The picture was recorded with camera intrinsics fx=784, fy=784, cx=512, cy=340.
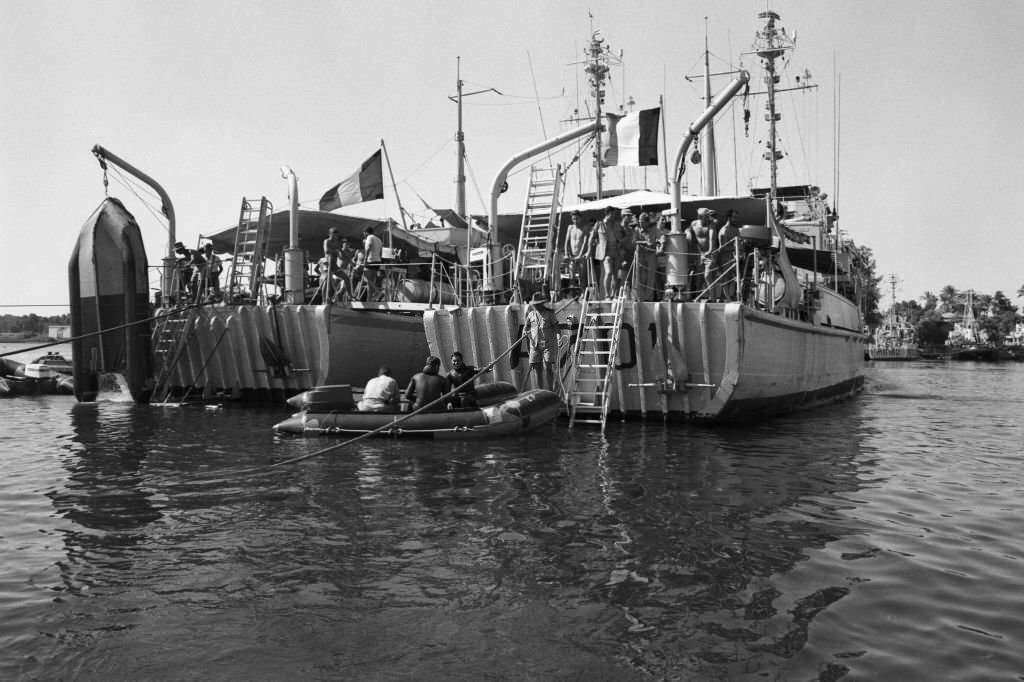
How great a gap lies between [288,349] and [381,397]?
666cm

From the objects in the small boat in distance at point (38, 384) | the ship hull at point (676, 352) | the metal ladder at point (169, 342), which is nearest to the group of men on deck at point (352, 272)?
the ship hull at point (676, 352)

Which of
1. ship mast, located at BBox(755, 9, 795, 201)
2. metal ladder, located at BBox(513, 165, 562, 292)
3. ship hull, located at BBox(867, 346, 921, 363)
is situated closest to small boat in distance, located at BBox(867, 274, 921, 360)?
ship hull, located at BBox(867, 346, 921, 363)

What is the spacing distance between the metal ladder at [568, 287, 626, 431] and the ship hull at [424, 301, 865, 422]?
0.25m

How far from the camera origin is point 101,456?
40.0ft

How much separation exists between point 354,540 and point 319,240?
21086mm

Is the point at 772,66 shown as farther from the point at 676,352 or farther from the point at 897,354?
the point at 897,354

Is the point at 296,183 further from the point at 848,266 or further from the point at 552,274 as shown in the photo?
the point at 848,266

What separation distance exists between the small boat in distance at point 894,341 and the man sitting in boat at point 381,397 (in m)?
60.2

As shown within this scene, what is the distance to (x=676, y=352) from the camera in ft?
48.4

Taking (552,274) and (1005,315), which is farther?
(1005,315)

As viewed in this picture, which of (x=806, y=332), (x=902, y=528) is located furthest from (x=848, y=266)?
(x=902, y=528)

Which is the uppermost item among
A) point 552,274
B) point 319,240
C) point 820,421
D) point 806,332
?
point 319,240

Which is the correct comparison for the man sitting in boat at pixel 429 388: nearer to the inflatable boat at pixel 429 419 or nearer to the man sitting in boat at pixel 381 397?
the inflatable boat at pixel 429 419

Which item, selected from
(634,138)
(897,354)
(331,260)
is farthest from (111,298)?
(897,354)
